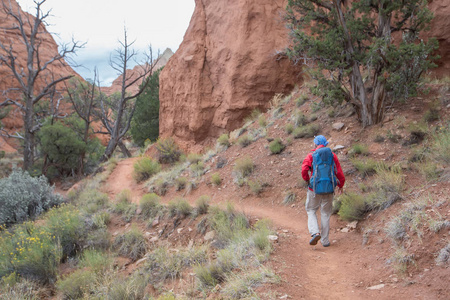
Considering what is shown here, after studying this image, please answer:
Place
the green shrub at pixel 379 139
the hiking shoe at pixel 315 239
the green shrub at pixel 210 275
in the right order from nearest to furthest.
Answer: the green shrub at pixel 210 275
the hiking shoe at pixel 315 239
the green shrub at pixel 379 139

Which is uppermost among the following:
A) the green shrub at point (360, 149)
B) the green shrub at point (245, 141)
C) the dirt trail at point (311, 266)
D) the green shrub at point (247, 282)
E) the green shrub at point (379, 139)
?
the green shrub at point (245, 141)

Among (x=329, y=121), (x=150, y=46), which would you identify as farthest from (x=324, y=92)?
(x=150, y=46)

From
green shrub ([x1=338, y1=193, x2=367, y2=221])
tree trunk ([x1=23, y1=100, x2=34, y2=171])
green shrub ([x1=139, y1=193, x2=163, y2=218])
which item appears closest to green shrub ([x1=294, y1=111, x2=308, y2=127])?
green shrub ([x1=338, y1=193, x2=367, y2=221])

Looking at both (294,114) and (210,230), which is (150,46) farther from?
(210,230)

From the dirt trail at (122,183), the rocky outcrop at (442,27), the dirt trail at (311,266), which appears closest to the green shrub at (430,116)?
the rocky outcrop at (442,27)

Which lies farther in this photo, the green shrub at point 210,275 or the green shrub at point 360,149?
the green shrub at point 360,149

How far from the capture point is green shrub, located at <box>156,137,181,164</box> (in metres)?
15.1

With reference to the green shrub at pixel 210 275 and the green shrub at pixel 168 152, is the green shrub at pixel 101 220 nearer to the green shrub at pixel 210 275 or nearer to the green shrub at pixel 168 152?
the green shrub at pixel 210 275

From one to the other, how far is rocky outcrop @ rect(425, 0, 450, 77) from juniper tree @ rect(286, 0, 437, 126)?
2062mm

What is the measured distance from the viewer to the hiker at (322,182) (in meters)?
5.08

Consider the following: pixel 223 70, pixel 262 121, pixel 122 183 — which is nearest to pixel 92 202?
pixel 122 183

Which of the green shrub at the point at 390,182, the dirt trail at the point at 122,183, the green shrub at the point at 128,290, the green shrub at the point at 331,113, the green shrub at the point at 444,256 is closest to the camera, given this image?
the green shrub at the point at 444,256

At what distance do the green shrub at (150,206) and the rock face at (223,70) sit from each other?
625 centimetres

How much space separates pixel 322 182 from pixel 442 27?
339 inches
